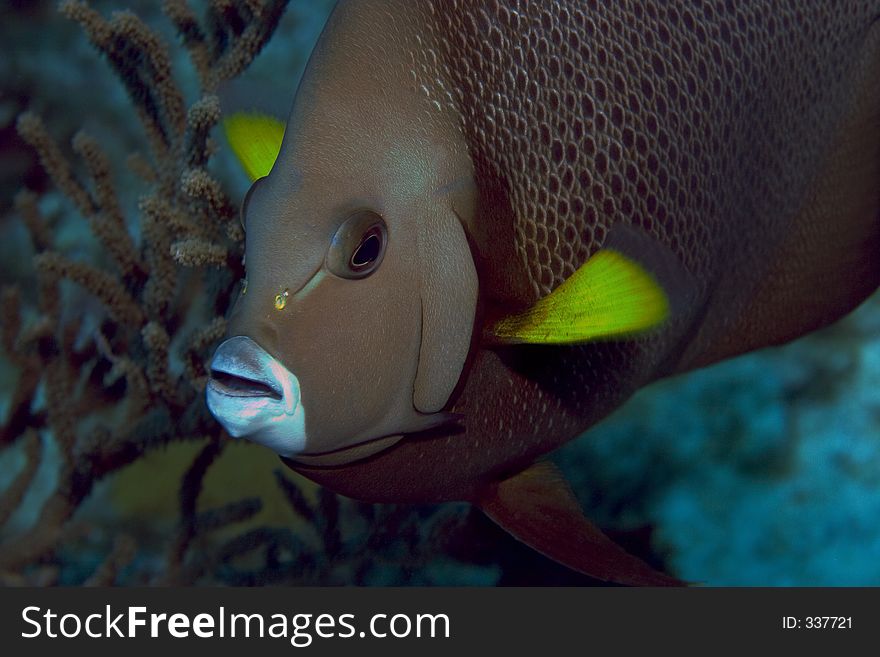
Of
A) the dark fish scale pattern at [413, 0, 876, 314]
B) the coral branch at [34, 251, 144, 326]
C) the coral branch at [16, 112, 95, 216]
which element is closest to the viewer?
the dark fish scale pattern at [413, 0, 876, 314]

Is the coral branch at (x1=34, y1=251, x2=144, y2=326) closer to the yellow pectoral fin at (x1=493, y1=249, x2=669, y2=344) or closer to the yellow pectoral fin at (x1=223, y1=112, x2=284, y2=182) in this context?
the yellow pectoral fin at (x1=223, y1=112, x2=284, y2=182)

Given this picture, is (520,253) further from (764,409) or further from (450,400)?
(764,409)

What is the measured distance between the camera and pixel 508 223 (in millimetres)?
1178

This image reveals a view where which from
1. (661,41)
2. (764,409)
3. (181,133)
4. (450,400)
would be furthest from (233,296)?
(764,409)

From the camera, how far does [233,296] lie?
192 cm

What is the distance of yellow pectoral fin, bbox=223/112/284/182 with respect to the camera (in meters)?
1.31

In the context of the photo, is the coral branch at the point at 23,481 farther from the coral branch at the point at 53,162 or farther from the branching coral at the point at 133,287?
the coral branch at the point at 53,162

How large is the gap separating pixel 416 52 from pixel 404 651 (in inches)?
53.0

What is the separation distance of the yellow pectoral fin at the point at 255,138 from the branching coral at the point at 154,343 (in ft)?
1.09

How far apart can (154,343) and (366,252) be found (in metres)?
1.19

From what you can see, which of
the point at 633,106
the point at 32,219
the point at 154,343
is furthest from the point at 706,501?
the point at 32,219

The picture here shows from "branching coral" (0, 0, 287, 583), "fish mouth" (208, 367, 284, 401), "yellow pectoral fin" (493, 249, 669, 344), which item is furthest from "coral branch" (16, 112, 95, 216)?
"yellow pectoral fin" (493, 249, 669, 344)

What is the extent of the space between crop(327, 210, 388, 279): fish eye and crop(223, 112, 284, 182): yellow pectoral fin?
1.23ft

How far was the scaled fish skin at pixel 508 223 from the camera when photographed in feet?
3.29
